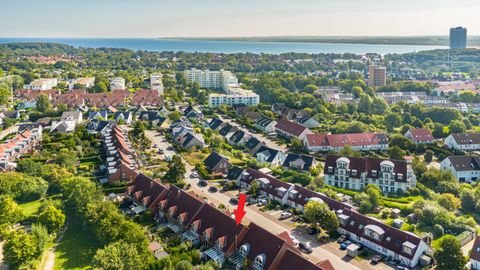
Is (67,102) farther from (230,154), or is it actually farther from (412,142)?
(412,142)

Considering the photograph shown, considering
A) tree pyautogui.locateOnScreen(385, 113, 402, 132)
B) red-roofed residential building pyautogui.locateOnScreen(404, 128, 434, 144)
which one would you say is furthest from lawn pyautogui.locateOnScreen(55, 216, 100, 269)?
tree pyautogui.locateOnScreen(385, 113, 402, 132)

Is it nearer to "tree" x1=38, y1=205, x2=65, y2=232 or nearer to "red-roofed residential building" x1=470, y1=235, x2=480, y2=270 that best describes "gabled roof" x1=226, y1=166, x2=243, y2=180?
"tree" x1=38, y1=205, x2=65, y2=232

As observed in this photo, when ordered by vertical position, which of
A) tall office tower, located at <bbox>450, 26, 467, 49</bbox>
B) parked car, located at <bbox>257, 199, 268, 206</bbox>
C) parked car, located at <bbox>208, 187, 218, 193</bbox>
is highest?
tall office tower, located at <bbox>450, 26, 467, 49</bbox>

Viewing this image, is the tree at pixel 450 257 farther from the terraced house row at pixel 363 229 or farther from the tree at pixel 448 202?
the tree at pixel 448 202

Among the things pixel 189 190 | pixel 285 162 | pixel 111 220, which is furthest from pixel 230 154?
pixel 111 220

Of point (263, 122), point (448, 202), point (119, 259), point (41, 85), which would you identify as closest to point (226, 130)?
point (263, 122)

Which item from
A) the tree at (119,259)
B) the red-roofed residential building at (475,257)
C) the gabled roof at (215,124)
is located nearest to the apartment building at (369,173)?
the red-roofed residential building at (475,257)
